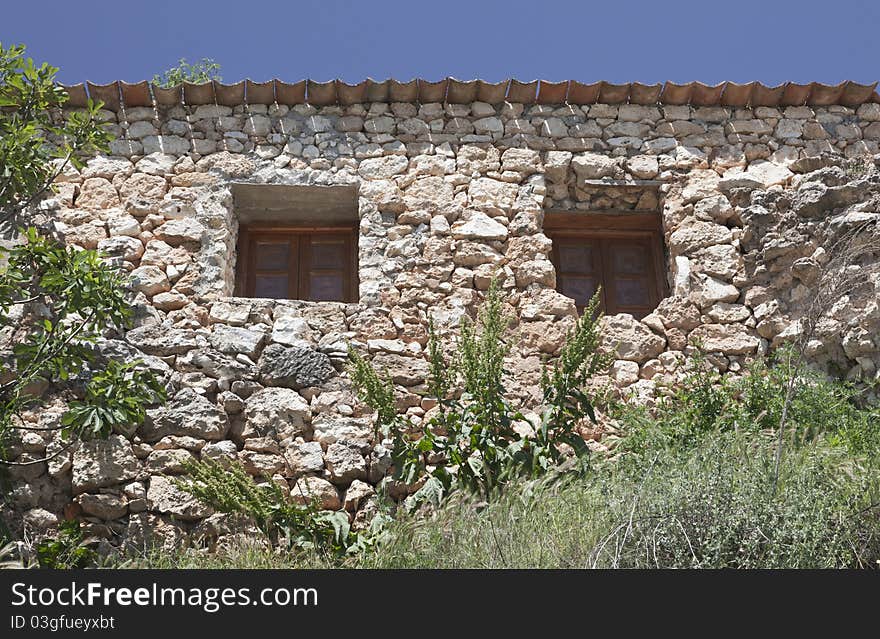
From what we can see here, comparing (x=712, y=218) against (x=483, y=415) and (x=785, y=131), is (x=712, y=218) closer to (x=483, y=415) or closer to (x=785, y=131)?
(x=785, y=131)

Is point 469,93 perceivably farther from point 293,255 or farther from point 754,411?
point 754,411

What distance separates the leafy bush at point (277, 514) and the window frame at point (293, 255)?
5.78ft

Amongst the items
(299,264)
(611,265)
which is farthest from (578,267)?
(299,264)

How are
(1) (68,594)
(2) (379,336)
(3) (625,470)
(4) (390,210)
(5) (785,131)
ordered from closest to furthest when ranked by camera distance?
(1) (68,594) → (3) (625,470) → (2) (379,336) → (4) (390,210) → (5) (785,131)

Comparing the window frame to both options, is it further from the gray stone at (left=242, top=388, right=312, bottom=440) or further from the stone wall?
the gray stone at (left=242, top=388, right=312, bottom=440)

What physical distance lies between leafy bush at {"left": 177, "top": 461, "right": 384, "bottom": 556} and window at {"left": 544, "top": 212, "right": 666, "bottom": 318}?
246 centimetres

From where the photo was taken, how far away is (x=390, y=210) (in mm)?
7027

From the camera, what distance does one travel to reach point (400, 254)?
6867 mm

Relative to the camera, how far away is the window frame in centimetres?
705

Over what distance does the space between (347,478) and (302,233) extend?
209 cm

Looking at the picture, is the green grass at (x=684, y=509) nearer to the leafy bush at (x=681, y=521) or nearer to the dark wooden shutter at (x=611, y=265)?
the leafy bush at (x=681, y=521)

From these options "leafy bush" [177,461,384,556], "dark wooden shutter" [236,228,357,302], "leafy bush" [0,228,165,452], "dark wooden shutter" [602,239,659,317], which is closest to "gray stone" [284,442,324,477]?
"leafy bush" [177,461,384,556]

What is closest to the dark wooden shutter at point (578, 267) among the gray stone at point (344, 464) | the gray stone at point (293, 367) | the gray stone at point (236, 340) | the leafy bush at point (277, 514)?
the gray stone at point (293, 367)

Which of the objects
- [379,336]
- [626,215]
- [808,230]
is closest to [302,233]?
[379,336]
